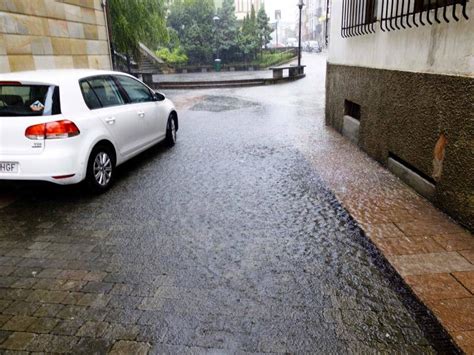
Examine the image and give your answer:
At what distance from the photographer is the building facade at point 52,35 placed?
27.3 ft

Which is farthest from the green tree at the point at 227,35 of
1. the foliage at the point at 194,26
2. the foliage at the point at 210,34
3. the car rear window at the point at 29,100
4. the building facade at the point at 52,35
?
the car rear window at the point at 29,100

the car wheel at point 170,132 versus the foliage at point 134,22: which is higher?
the foliage at point 134,22

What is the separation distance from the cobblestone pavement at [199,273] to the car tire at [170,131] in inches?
74.5

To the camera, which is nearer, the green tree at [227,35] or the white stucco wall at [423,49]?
the white stucco wall at [423,49]

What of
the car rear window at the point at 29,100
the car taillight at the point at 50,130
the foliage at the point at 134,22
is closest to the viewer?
the car taillight at the point at 50,130

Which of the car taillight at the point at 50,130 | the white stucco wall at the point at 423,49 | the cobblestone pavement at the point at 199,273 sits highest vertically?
the white stucco wall at the point at 423,49

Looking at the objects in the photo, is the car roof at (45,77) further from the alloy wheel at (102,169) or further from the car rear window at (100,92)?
the alloy wheel at (102,169)

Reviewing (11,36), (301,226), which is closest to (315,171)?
(301,226)

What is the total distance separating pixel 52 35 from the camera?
9.66m

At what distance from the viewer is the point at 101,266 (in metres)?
3.54

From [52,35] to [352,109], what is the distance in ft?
24.5

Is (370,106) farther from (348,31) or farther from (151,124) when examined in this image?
(151,124)

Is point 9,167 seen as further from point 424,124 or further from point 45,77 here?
point 424,124

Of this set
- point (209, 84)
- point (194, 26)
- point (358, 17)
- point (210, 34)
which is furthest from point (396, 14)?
point (194, 26)
